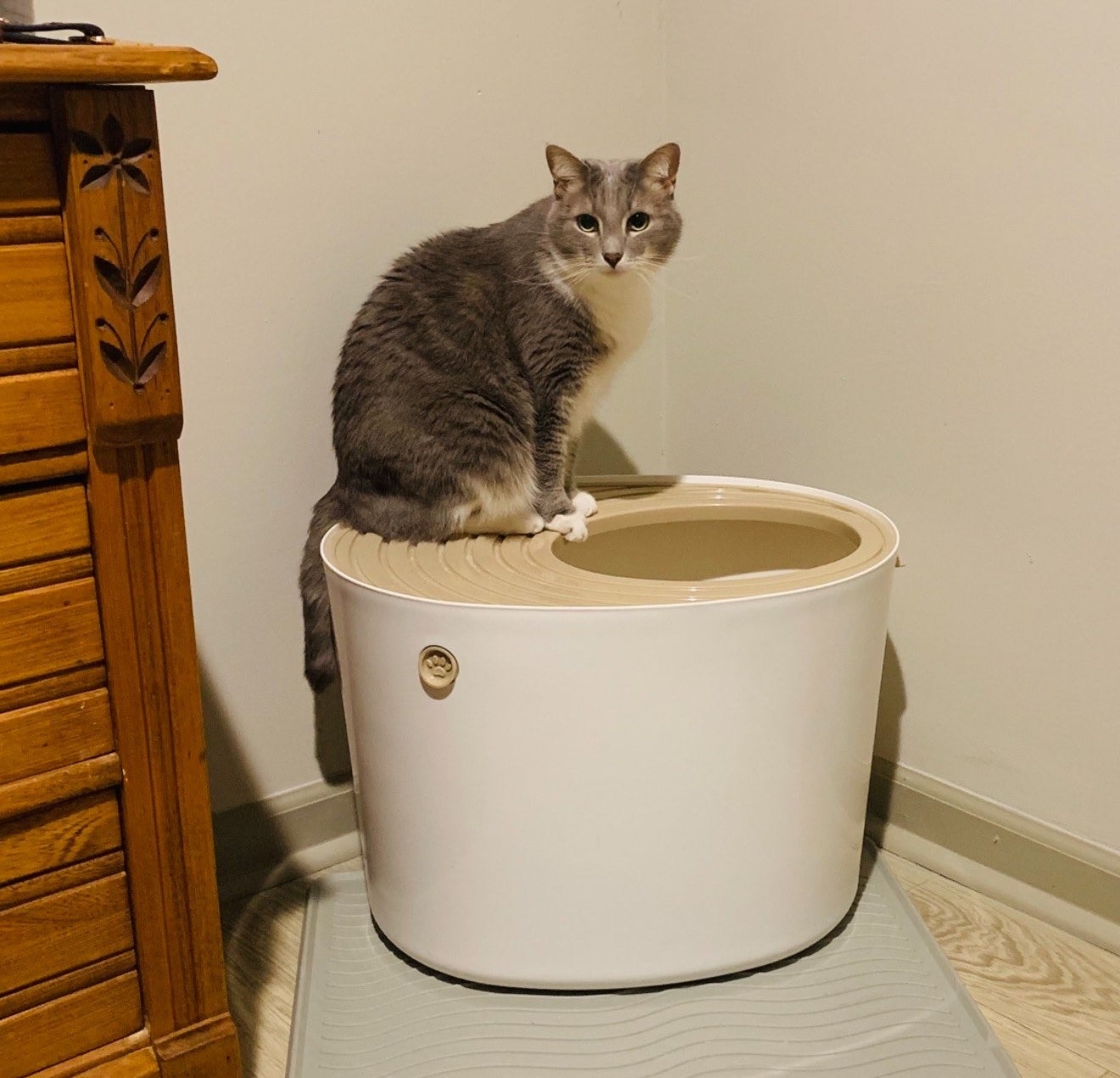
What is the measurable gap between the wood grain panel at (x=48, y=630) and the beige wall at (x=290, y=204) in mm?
489

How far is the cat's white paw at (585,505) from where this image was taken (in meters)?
1.45

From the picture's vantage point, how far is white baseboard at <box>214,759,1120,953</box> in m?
1.37

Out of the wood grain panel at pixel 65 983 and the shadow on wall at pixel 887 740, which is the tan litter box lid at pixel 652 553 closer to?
the shadow on wall at pixel 887 740

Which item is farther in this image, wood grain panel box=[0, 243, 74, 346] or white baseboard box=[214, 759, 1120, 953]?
white baseboard box=[214, 759, 1120, 953]

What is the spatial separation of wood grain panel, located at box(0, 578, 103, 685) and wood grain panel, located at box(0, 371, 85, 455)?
0.40 feet

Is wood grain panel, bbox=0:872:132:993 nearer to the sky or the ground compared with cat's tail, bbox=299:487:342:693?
nearer to the ground

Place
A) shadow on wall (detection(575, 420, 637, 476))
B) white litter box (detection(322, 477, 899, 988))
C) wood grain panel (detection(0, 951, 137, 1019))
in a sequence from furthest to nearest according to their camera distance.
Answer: shadow on wall (detection(575, 420, 637, 476)) → white litter box (detection(322, 477, 899, 988)) → wood grain panel (detection(0, 951, 137, 1019))

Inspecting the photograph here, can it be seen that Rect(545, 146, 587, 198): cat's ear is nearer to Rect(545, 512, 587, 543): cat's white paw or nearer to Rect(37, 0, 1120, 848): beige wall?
Rect(37, 0, 1120, 848): beige wall

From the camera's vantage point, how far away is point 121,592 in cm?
92

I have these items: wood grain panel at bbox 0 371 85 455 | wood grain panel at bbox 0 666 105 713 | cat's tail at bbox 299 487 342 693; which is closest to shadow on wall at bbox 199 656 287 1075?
cat's tail at bbox 299 487 342 693

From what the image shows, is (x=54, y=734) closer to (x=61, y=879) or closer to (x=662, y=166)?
(x=61, y=879)

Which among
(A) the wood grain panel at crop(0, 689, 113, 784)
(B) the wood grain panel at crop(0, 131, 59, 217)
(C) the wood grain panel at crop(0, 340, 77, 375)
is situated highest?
(B) the wood grain panel at crop(0, 131, 59, 217)

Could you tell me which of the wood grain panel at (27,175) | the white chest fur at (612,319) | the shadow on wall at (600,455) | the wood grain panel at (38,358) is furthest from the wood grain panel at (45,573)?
the shadow on wall at (600,455)

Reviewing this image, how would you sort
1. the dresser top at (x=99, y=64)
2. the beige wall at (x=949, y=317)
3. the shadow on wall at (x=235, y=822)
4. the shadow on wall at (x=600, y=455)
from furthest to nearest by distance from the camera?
the shadow on wall at (x=600, y=455), the shadow on wall at (x=235, y=822), the beige wall at (x=949, y=317), the dresser top at (x=99, y=64)
